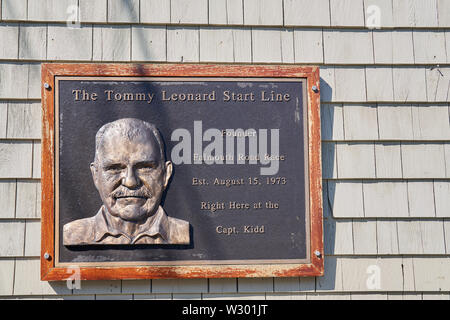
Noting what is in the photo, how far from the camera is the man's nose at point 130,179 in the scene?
9.98ft

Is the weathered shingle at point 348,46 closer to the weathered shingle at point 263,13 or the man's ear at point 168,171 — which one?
the weathered shingle at point 263,13

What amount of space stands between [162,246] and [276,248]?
736 millimetres

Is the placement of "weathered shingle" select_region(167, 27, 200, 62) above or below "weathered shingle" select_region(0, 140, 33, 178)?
above

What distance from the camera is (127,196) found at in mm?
3066

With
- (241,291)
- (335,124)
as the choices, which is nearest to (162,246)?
(241,291)

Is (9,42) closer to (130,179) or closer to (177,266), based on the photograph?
(130,179)

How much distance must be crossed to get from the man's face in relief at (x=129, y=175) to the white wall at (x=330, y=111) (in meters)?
0.44

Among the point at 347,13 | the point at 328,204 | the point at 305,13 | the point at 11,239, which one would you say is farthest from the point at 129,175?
the point at 347,13

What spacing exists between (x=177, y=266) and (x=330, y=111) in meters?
1.44

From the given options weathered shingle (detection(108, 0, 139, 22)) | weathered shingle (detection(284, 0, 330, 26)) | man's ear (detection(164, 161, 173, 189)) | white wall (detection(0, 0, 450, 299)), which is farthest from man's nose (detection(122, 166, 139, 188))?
weathered shingle (detection(284, 0, 330, 26))

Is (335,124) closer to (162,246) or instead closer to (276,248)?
(276,248)

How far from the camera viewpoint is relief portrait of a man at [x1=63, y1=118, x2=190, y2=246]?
3057 millimetres
